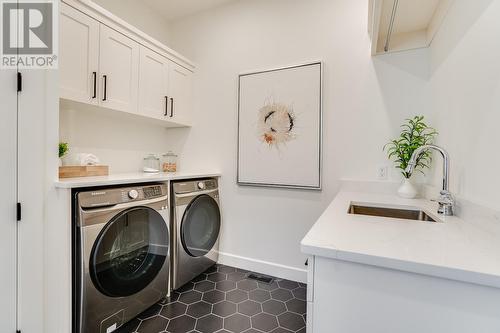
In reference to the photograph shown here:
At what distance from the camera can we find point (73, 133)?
2.05 m

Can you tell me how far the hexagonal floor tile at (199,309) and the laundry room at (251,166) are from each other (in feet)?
0.05

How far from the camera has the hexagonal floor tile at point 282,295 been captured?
2.01 m

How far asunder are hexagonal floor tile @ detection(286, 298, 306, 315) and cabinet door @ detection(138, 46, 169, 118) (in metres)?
2.08

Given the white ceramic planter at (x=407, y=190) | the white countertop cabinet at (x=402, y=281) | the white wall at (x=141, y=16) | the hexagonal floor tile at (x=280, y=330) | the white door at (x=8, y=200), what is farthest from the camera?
the white wall at (x=141, y=16)

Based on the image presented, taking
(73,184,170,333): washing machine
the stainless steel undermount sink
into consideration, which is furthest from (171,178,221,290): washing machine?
the stainless steel undermount sink

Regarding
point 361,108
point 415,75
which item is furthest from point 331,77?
point 415,75

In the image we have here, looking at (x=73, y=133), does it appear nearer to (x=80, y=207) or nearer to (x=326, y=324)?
(x=80, y=207)

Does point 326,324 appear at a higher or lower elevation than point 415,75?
A: lower

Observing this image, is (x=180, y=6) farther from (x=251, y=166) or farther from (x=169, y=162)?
(x=251, y=166)

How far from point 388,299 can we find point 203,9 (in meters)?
3.19

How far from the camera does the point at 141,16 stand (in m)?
2.67

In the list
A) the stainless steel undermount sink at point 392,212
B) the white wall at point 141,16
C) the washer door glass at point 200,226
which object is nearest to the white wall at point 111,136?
the washer door glass at point 200,226

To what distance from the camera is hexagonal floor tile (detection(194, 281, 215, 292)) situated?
2133 mm

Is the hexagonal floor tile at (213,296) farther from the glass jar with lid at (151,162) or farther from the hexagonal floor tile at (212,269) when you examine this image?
the glass jar with lid at (151,162)
